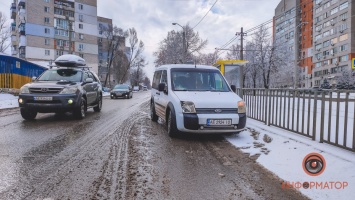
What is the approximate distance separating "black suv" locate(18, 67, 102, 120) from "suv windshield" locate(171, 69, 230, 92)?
3.35 metres

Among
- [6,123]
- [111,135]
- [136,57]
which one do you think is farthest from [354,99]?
[136,57]

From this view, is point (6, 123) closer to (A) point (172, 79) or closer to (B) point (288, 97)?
(A) point (172, 79)

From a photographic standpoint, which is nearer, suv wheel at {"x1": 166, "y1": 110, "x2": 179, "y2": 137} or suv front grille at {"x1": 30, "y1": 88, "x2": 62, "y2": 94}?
suv wheel at {"x1": 166, "y1": 110, "x2": 179, "y2": 137}

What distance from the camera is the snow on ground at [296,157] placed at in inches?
132

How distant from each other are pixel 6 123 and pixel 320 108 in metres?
8.33

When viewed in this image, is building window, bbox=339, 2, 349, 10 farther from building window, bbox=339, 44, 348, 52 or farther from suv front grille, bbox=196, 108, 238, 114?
suv front grille, bbox=196, 108, 238, 114

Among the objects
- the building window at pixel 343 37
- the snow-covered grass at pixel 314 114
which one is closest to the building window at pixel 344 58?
the building window at pixel 343 37

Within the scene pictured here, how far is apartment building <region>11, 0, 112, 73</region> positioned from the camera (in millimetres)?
58344

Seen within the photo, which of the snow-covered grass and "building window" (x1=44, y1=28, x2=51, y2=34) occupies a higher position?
"building window" (x1=44, y1=28, x2=51, y2=34)

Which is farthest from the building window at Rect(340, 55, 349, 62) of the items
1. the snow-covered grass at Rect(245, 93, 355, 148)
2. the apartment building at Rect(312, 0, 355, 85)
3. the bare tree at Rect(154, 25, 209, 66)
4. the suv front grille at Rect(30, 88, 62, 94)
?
the suv front grille at Rect(30, 88, 62, 94)

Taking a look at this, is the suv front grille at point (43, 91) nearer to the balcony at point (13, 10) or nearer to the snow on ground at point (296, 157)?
the snow on ground at point (296, 157)

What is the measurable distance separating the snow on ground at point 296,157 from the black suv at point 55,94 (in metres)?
5.03

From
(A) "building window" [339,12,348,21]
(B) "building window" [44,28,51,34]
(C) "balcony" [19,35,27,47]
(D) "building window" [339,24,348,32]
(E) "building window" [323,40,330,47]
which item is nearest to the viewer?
(C) "balcony" [19,35,27,47]

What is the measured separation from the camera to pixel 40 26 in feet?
196
